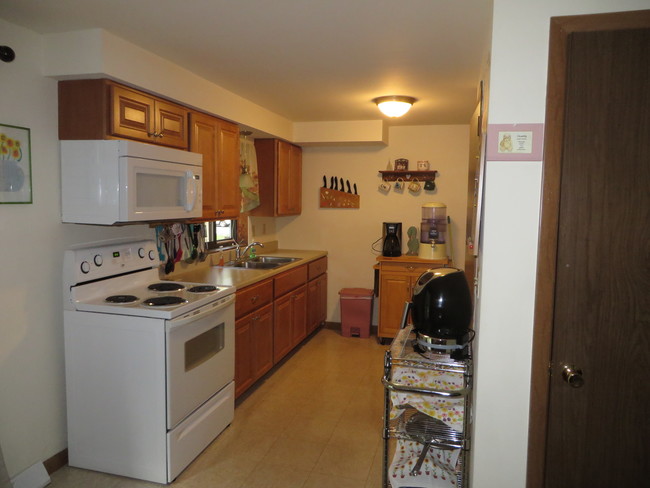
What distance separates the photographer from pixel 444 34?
7.64 feet

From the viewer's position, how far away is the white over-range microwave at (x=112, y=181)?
234 cm

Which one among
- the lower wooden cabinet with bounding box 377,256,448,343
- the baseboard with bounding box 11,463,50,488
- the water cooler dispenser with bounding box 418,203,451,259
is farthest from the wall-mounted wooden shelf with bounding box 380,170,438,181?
the baseboard with bounding box 11,463,50,488

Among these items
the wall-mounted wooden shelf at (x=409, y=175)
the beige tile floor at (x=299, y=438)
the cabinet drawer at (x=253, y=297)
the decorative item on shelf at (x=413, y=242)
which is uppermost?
the wall-mounted wooden shelf at (x=409, y=175)

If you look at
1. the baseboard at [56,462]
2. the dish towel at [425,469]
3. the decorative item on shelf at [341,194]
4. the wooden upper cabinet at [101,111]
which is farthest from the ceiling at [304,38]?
the baseboard at [56,462]

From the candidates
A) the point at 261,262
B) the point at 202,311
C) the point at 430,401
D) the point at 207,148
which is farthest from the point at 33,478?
the point at 261,262

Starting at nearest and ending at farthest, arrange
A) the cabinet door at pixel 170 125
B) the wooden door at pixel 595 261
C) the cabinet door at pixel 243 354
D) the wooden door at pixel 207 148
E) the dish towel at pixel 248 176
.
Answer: the wooden door at pixel 595 261 < the cabinet door at pixel 170 125 < the wooden door at pixel 207 148 < the cabinet door at pixel 243 354 < the dish towel at pixel 248 176

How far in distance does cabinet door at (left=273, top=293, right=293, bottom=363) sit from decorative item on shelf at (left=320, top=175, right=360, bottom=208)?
57.1 inches

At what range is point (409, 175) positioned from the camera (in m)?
4.95

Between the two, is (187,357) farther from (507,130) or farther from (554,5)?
(554,5)

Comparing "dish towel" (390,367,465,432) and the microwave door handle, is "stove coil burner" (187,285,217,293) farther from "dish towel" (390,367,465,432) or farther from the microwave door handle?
"dish towel" (390,367,465,432)

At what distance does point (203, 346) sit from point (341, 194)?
2.85 m

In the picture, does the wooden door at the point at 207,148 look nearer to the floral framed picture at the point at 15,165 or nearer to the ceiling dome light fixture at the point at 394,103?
the floral framed picture at the point at 15,165

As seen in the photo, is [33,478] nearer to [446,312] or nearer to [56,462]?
[56,462]

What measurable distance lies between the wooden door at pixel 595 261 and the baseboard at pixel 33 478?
7.46 ft
